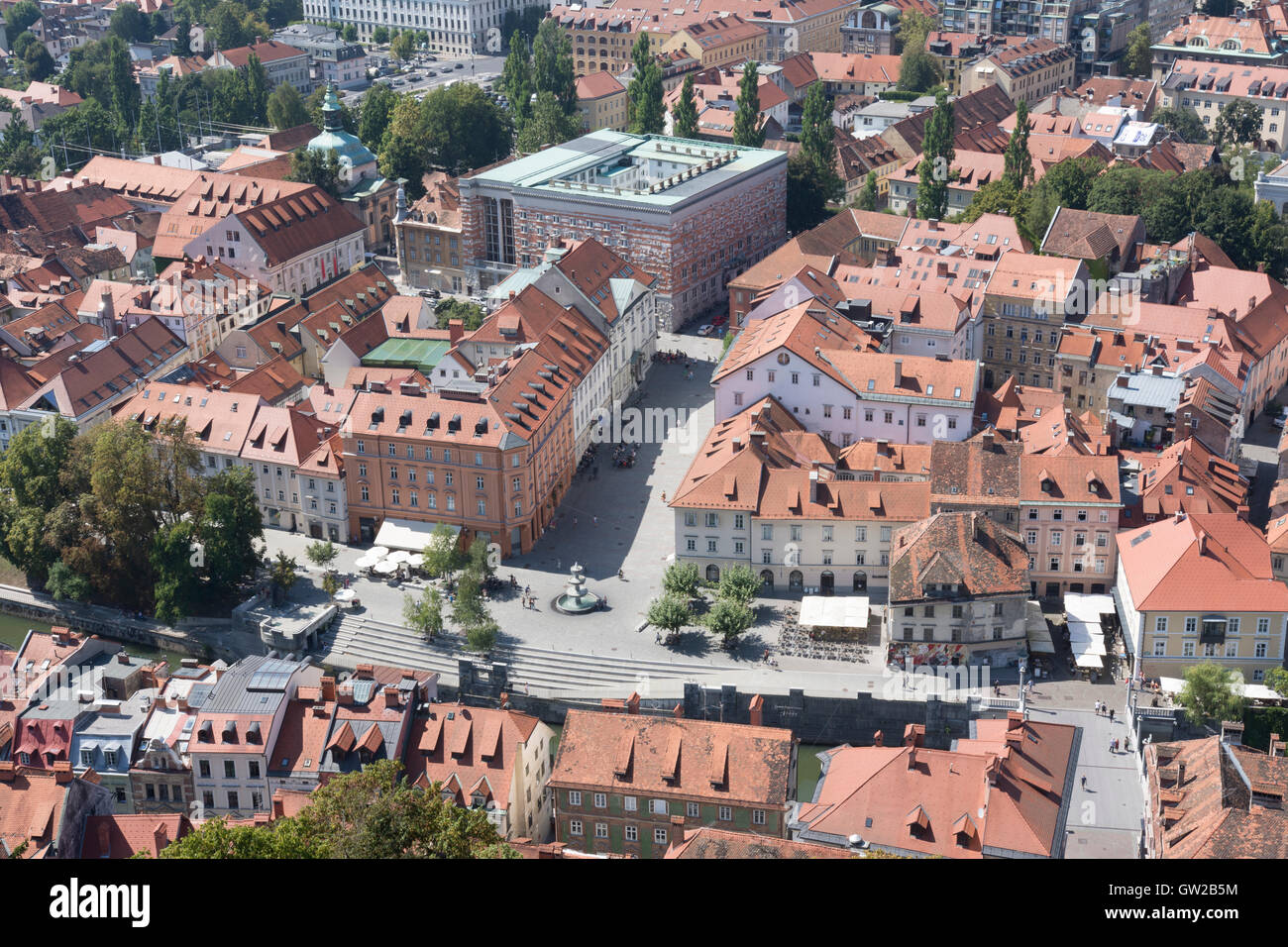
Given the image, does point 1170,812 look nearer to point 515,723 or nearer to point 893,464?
point 515,723

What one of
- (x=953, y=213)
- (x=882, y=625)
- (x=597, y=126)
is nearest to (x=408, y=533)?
(x=882, y=625)

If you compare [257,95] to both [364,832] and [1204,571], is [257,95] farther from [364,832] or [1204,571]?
[364,832]

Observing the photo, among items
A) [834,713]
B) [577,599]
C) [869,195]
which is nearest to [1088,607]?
[834,713]

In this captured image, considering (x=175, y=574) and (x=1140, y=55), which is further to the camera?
(x=1140, y=55)

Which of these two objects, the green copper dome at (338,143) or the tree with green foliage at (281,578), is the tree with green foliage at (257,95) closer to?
the green copper dome at (338,143)

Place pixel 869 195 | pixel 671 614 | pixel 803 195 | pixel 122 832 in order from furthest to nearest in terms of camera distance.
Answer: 1. pixel 869 195
2. pixel 803 195
3. pixel 671 614
4. pixel 122 832

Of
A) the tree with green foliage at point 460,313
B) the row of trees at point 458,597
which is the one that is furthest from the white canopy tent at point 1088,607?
the tree with green foliage at point 460,313

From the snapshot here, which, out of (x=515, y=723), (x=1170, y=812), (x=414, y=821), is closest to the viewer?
(x=414, y=821)
